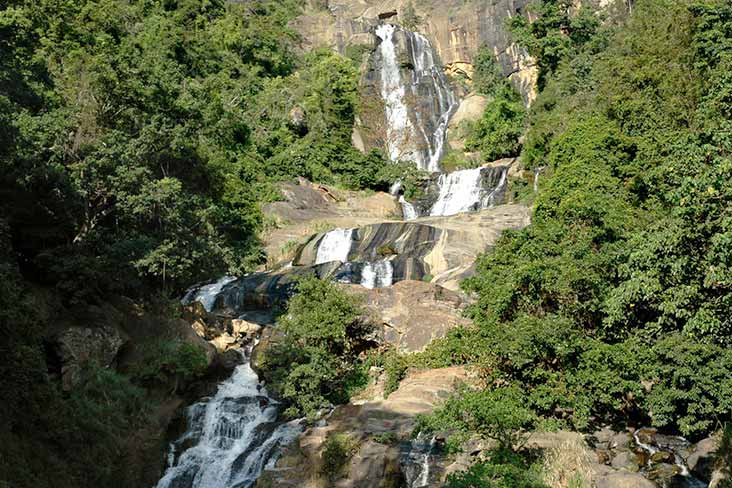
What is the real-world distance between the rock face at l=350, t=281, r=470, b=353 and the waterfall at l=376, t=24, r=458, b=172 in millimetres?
23160

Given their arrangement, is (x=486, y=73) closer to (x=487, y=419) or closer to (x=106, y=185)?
(x=106, y=185)

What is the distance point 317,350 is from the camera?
A: 17.2m

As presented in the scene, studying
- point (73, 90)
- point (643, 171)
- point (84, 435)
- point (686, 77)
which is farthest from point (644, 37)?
point (84, 435)

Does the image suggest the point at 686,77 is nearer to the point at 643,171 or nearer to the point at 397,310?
the point at 643,171

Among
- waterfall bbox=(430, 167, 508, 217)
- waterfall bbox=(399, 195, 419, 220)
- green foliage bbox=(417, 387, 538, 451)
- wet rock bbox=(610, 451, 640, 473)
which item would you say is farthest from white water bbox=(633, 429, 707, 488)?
waterfall bbox=(399, 195, 419, 220)

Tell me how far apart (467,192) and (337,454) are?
24.5 meters

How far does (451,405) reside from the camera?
12.4 meters

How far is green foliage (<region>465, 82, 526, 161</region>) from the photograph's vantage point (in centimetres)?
3844

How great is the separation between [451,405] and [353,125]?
3614cm

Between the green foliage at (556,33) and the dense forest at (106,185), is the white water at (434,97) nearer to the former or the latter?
the dense forest at (106,185)

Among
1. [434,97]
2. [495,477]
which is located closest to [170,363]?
[495,477]

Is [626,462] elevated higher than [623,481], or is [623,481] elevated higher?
[623,481]

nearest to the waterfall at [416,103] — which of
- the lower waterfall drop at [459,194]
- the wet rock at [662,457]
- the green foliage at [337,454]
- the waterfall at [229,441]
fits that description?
the lower waterfall drop at [459,194]

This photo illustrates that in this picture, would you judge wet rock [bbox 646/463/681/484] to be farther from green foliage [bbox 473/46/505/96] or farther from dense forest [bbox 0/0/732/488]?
green foliage [bbox 473/46/505/96]
